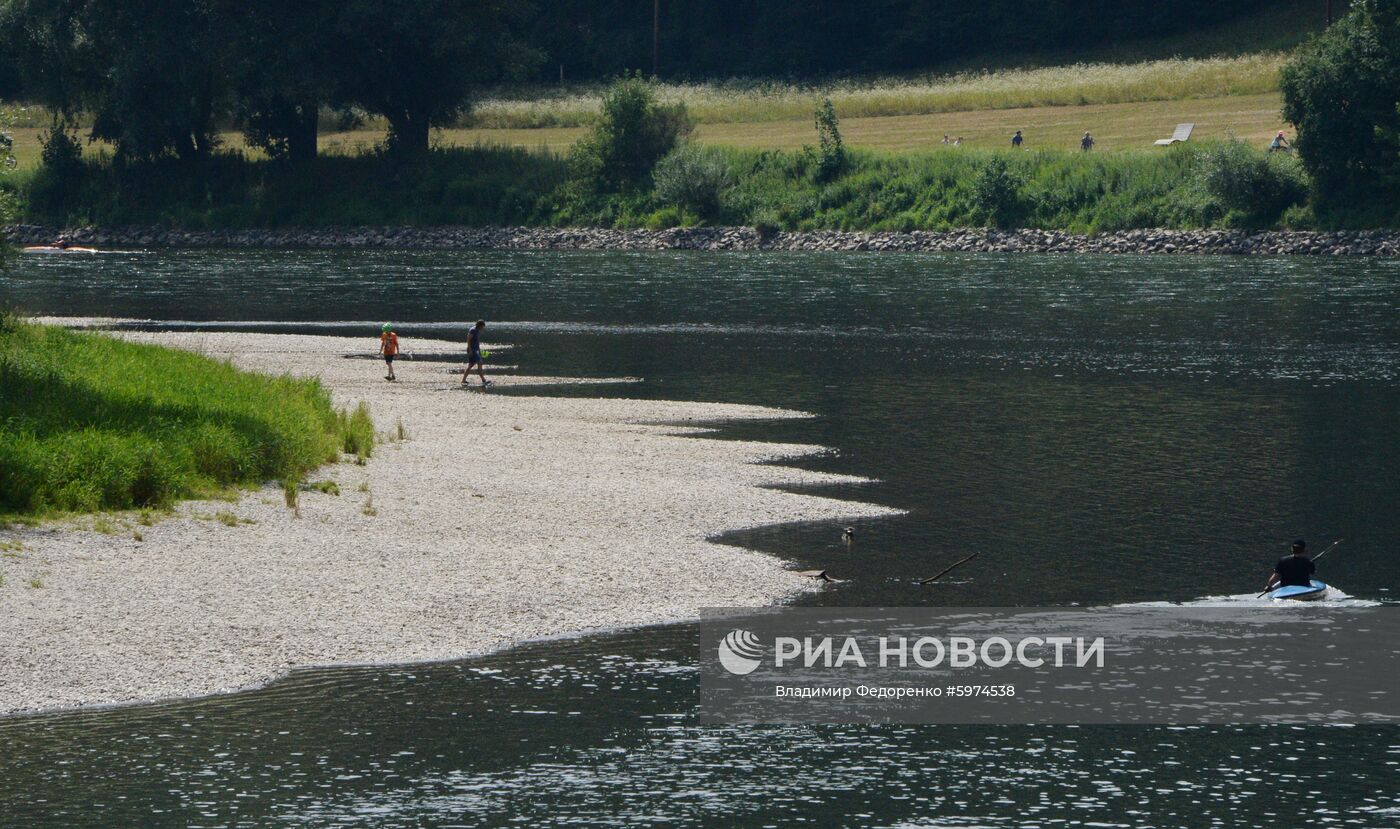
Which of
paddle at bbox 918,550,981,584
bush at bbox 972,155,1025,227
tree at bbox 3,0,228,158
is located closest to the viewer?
paddle at bbox 918,550,981,584

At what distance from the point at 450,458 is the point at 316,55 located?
86.0m

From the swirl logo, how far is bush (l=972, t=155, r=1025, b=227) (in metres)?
87.1

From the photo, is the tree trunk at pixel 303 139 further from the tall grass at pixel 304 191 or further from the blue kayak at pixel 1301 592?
the blue kayak at pixel 1301 592

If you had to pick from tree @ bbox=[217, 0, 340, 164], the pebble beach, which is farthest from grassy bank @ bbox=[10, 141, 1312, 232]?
the pebble beach

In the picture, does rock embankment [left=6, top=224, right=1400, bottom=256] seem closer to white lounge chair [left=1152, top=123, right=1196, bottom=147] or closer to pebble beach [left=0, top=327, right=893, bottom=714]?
white lounge chair [left=1152, top=123, right=1196, bottom=147]

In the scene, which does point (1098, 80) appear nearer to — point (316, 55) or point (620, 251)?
point (620, 251)

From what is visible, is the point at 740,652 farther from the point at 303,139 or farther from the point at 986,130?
the point at 303,139

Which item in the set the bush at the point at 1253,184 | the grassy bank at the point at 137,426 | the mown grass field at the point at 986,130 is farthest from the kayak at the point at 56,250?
Answer: the grassy bank at the point at 137,426

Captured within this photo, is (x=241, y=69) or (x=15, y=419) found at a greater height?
(x=241, y=69)

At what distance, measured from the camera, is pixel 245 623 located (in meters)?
22.7

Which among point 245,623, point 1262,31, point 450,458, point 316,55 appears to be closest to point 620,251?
point 316,55

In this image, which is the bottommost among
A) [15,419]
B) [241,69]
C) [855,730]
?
[855,730]

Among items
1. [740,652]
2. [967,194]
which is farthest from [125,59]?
[740,652]

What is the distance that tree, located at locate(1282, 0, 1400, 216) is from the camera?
96188 mm
